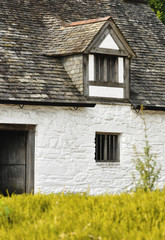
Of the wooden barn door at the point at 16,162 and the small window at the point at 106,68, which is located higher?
the small window at the point at 106,68

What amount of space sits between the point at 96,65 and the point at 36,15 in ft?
11.6

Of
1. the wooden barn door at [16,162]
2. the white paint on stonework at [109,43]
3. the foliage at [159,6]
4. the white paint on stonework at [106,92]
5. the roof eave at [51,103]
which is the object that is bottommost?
the wooden barn door at [16,162]

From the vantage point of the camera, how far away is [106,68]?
630 inches

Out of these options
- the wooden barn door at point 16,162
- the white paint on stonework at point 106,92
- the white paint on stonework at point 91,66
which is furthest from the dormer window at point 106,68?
the wooden barn door at point 16,162

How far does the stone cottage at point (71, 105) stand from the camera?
14.6 m

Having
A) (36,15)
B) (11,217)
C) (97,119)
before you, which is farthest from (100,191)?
(11,217)

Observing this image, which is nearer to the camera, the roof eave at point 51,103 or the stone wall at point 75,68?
the roof eave at point 51,103

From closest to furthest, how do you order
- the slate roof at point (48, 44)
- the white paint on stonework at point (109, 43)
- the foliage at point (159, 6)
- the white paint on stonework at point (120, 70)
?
1. the slate roof at point (48, 44)
2. the white paint on stonework at point (109, 43)
3. the white paint on stonework at point (120, 70)
4. the foliage at point (159, 6)

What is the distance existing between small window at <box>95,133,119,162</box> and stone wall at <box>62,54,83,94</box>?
152 cm

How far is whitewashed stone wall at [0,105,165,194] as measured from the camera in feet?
48.0

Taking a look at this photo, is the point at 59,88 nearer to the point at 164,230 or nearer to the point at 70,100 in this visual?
the point at 70,100

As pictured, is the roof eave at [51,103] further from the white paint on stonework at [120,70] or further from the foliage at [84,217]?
the foliage at [84,217]

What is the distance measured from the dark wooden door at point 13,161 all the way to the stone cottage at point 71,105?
0.03 meters

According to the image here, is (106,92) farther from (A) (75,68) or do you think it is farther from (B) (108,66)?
(A) (75,68)
